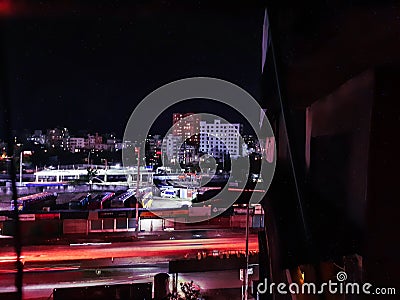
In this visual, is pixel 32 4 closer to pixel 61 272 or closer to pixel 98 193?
pixel 61 272

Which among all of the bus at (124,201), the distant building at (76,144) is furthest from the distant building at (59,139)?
the bus at (124,201)

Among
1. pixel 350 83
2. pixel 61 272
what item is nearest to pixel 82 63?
pixel 61 272

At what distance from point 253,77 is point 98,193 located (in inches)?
355

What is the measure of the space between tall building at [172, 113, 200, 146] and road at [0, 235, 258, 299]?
250cm

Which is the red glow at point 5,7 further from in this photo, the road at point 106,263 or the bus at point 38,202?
the bus at point 38,202

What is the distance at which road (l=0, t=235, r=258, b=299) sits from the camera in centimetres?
579

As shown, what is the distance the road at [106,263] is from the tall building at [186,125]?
2497 mm

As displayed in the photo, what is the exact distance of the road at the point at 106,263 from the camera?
579cm

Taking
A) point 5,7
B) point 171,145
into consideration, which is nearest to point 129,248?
point 171,145

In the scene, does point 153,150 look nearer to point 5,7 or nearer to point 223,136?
point 223,136

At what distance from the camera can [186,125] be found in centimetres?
780

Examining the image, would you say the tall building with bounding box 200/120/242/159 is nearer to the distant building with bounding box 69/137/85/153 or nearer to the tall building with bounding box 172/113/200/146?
the tall building with bounding box 172/113/200/146

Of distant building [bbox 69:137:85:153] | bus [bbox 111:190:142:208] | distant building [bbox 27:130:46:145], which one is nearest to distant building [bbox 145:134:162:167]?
bus [bbox 111:190:142:208]

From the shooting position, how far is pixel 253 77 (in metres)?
5.11
